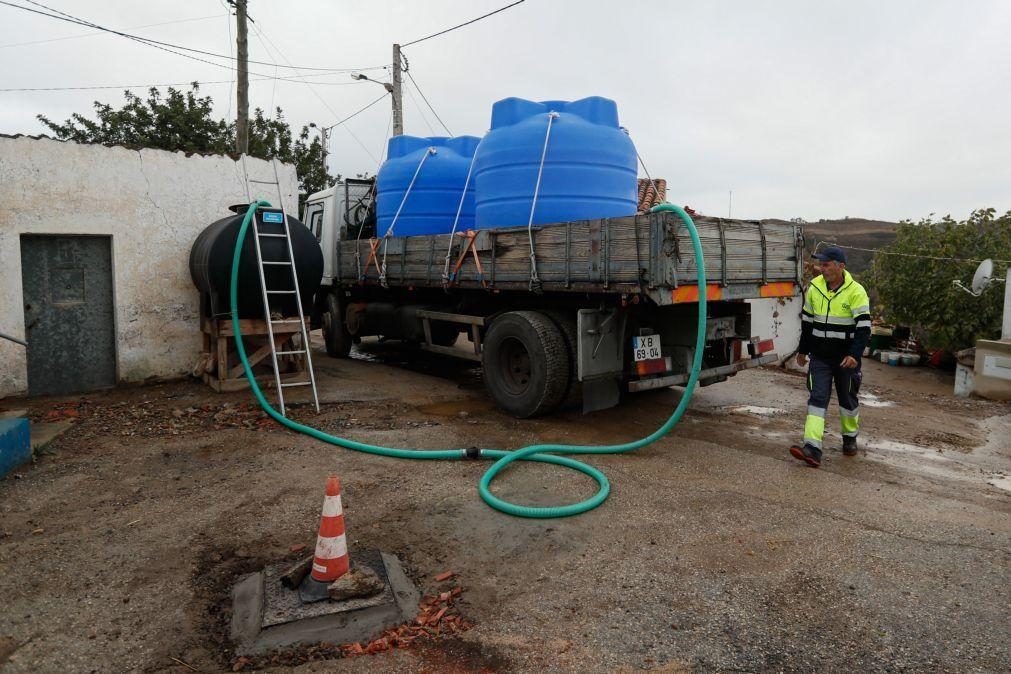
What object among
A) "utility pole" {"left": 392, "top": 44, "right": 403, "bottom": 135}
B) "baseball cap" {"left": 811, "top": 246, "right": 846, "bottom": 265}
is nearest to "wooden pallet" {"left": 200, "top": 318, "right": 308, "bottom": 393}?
"baseball cap" {"left": 811, "top": 246, "right": 846, "bottom": 265}

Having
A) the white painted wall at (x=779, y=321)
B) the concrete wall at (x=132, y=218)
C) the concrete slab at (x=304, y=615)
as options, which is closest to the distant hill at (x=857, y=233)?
the white painted wall at (x=779, y=321)

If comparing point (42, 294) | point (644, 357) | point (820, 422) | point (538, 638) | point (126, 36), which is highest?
point (126, 36)

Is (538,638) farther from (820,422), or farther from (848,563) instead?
(820,422)

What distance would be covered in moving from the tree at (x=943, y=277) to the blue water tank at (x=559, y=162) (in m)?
6.09

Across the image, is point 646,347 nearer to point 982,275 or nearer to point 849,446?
point 849,446

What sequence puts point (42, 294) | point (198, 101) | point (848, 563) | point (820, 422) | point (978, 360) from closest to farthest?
point (848, 563) < point (820, 422) < point (42, 294) < point (978, 360) < point (198, 101)

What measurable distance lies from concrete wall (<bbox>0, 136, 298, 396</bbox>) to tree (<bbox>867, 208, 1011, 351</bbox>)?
30.6 ft

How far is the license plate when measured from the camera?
5414 millimetres

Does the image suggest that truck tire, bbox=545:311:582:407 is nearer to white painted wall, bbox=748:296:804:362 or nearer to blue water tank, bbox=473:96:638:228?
blue water tank, bbox=473:96:638:228

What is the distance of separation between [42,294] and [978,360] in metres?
10.6

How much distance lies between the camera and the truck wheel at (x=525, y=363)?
5.65 metres

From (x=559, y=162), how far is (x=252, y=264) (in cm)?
329

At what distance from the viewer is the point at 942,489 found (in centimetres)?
426

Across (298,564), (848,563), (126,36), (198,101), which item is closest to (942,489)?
(848,563)
